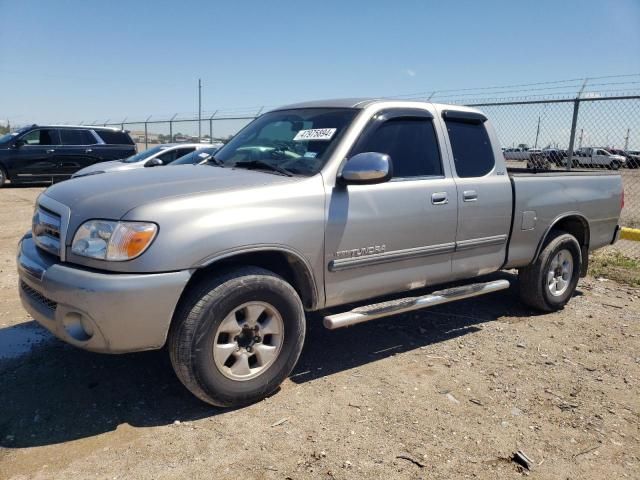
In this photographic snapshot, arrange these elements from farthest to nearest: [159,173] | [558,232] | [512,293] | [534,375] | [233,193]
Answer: [512,293], [558,232], [534,375], [159,173], [233,193]

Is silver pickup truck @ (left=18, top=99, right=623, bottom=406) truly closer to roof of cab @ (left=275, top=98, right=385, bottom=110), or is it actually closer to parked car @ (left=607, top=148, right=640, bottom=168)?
roof of cab @ (left=275, top=98, right=385, bottom=110)

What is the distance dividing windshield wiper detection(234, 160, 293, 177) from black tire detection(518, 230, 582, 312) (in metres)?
2.79

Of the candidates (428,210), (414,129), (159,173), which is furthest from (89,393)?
(414,129)

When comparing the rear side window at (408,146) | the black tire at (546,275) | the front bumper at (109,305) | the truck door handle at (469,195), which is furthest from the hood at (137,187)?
the black tire at (546,275)

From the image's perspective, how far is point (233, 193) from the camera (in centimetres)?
316

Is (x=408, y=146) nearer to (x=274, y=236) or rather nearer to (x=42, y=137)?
(x=274, y=236)

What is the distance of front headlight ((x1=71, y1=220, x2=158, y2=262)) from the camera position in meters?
2.84

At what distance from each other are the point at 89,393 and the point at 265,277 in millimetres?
1371

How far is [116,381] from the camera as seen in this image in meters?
3.57

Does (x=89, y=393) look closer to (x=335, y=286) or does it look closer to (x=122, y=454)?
(x=122, y=454)

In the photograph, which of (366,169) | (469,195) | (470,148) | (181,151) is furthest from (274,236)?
(181,151)

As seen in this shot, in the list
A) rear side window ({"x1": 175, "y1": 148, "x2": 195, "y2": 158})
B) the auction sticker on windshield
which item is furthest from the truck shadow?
rear side window ({"x1": 175, "y1": 148, "x2": 195, "y2": 158})

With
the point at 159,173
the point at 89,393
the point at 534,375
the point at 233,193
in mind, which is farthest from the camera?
the point at 534,375

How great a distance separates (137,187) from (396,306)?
75.5 inches
